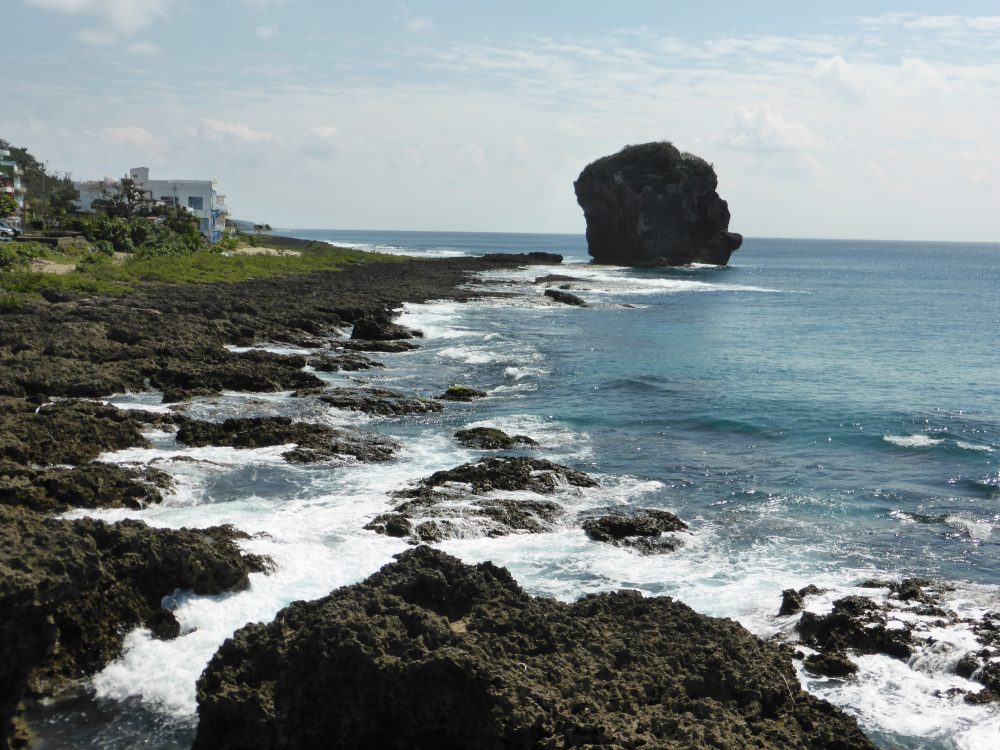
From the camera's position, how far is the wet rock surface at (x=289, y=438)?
2423 cm

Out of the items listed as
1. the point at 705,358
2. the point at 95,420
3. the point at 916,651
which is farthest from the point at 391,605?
the point at 705,358

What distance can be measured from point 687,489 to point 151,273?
165 ft

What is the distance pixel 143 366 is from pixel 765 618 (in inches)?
980

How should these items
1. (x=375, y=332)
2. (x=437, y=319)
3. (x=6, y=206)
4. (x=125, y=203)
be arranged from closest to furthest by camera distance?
(x=375, y=332)
(x=437, y=319)
(x=6, y=206)
(x=125, y=203)

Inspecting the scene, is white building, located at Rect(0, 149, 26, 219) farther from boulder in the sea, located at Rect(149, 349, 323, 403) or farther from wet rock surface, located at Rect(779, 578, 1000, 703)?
wet rock surface, located at Rect(779, 578, 1000, 703)

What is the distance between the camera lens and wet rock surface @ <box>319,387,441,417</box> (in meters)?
30.7

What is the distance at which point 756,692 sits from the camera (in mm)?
10828

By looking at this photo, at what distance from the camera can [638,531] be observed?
19.3 meters

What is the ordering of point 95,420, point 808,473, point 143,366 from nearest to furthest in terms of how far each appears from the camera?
point 95,420 → point 808,473 → point 143,366

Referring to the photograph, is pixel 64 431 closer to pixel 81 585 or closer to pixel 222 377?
pixel 222 377

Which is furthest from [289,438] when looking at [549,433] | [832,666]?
[832,666]

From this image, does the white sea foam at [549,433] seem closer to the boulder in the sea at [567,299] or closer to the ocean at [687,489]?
the ocean at [687,489]

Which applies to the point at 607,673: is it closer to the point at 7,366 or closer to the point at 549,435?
the point at 549,435

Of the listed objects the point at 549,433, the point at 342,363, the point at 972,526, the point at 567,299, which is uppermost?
the point at 567,299
